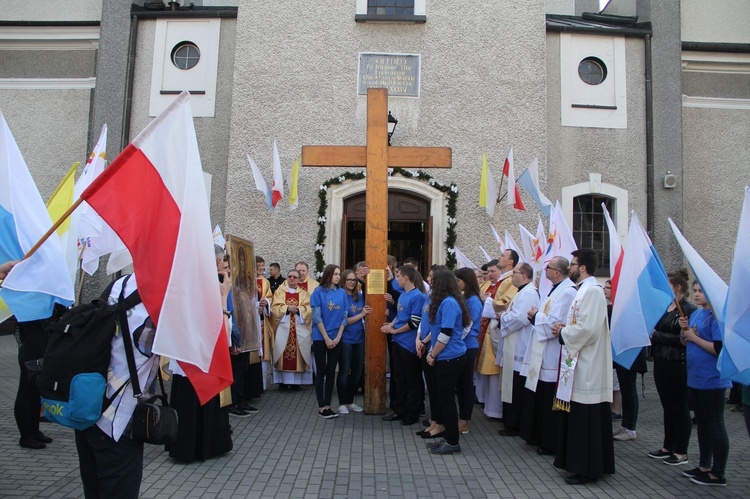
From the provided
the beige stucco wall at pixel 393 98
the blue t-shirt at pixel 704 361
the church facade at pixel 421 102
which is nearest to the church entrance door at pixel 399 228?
the church facade at pixel 421 102

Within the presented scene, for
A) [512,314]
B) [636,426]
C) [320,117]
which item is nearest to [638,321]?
[512,314]

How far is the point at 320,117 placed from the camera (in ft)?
40.7

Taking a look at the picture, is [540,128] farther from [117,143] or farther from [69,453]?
[69,453]

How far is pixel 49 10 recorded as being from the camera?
1528 centimetres

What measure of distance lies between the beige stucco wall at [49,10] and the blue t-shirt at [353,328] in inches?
464

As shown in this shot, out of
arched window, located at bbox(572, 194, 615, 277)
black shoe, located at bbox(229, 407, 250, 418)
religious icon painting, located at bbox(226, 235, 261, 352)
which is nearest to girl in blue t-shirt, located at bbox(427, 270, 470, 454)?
religious icon painting, located at bbox(226, 235, 261, 352)

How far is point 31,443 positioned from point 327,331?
339cm

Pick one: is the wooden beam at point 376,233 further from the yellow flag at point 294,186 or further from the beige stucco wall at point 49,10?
the beige stucco wall at point 49,10

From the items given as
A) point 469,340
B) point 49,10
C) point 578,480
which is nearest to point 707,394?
point 578,480

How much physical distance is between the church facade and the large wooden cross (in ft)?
14.1

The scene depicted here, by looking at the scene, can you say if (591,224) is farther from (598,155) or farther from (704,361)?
(704,361)

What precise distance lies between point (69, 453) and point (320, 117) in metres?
8.39

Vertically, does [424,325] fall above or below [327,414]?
above

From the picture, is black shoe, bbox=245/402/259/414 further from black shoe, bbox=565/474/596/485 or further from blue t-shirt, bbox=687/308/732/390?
blue t-shirt, bbox=687/308/732/390
